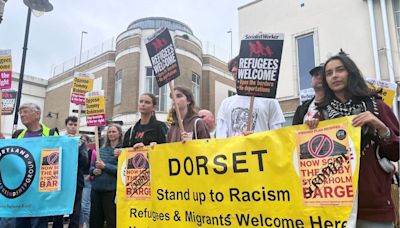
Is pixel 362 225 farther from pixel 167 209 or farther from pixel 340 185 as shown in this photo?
pixel 167 209

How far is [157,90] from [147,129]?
54.4 ft

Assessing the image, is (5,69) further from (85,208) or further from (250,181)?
(250,181)

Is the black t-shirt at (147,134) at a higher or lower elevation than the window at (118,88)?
lower

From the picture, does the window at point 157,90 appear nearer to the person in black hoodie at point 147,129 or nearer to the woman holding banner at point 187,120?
the person in black hoodie at point 147,129

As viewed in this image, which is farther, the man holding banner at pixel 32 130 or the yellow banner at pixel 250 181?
the man holding banner at pixel 32 130

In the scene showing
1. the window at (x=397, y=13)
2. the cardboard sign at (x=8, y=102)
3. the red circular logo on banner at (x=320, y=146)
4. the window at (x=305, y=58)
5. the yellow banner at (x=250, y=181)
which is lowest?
the yellow banner at (x=250, y=181)

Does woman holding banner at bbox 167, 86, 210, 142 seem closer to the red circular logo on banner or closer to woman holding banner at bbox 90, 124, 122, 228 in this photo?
woman holding banner at bbox 90, 124, 122, 228

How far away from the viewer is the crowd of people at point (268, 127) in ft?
Answer: 7.65

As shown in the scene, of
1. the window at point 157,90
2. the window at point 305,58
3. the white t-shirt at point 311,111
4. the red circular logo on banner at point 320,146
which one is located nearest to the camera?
the red circular logo on banner at point 320,146

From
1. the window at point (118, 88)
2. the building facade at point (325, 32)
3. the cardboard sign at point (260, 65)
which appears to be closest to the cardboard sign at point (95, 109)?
the cardboard sign at point (260, 65)

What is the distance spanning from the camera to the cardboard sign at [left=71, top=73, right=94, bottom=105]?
18.6 feet

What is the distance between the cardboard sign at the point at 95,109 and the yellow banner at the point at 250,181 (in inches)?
59.2

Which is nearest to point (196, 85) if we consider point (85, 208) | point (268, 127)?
point (85, 208)

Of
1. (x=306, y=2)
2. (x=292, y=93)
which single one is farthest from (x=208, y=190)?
(x=306, y=2)
